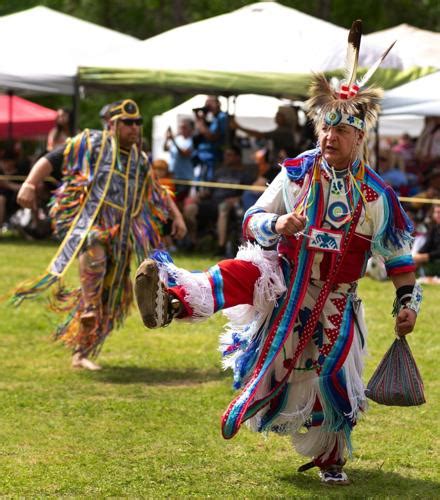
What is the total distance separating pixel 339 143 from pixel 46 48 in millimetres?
10873

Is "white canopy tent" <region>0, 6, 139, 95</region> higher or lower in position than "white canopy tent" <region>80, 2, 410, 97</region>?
lower

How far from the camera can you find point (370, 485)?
16.0 feet

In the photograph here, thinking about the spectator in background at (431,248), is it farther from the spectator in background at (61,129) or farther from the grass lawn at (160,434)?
the spectator in background at (61,129)

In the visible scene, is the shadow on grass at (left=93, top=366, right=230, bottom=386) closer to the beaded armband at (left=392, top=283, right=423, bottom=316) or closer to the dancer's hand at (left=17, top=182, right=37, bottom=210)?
the dancer's hand at (left=17, top=182, right=37, bottom=210)

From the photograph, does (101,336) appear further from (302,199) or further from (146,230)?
(302,199)

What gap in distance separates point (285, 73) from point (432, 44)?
3.88 metres

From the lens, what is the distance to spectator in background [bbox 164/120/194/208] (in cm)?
1458

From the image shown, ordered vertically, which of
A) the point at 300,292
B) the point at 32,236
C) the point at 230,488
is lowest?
the point at 32,236

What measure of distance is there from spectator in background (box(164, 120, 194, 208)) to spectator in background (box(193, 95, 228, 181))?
26 cm

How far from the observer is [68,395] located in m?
6.52

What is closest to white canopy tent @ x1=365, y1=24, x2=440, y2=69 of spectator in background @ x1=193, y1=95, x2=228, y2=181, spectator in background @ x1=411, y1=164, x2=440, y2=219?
spectator in background @ x1=411, y1=164, x2=440, y2=219

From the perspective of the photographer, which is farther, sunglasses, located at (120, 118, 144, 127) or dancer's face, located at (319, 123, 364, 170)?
sunglasses, located at (120, 118, 144, 127)

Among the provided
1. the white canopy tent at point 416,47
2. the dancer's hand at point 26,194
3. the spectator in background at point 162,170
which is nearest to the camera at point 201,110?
the spectator in background at point 162,170

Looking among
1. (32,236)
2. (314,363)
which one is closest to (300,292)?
(314,363)
